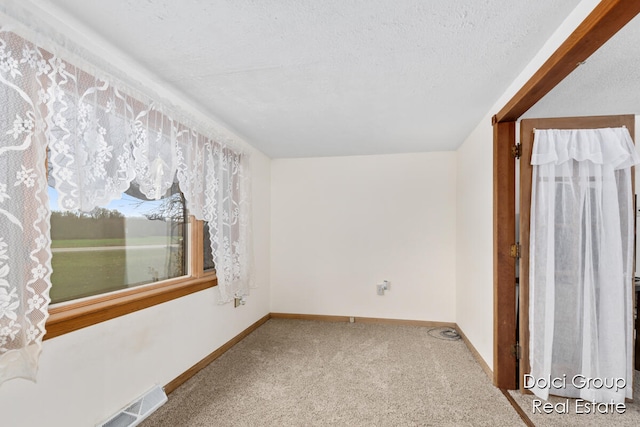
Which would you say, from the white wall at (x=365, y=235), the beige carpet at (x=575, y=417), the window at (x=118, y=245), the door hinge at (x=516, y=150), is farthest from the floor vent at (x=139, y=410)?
the door hinge at (x=516, y=150)

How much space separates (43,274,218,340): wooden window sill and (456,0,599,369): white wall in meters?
2.51

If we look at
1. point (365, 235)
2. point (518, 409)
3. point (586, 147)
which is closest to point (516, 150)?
point (586, 147)

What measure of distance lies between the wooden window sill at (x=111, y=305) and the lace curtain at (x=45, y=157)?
0.86 ft

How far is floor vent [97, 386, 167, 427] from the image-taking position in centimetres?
189

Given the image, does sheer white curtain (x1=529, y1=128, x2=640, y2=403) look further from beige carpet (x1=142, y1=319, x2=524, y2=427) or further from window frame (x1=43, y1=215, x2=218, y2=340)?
window frame (x1=43, y1=215, x2=218, y2=340)

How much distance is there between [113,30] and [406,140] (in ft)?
9.30

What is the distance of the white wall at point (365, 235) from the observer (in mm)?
4086

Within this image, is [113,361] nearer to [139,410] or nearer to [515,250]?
[139,410]

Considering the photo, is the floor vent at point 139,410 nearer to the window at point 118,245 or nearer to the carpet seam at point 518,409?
the window at point 118,245

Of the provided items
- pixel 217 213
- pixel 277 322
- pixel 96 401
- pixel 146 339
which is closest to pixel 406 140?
pixel 217 213

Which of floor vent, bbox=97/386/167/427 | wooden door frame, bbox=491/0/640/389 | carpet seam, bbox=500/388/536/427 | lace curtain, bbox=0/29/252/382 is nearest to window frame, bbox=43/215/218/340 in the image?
lace curtain, bbox=0/29/252/382

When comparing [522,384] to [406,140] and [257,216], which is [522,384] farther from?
[257,216]

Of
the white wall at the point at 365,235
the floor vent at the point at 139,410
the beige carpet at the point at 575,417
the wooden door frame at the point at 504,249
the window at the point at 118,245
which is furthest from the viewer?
the white wall at the point at 365,235

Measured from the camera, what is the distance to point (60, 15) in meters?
1.49
